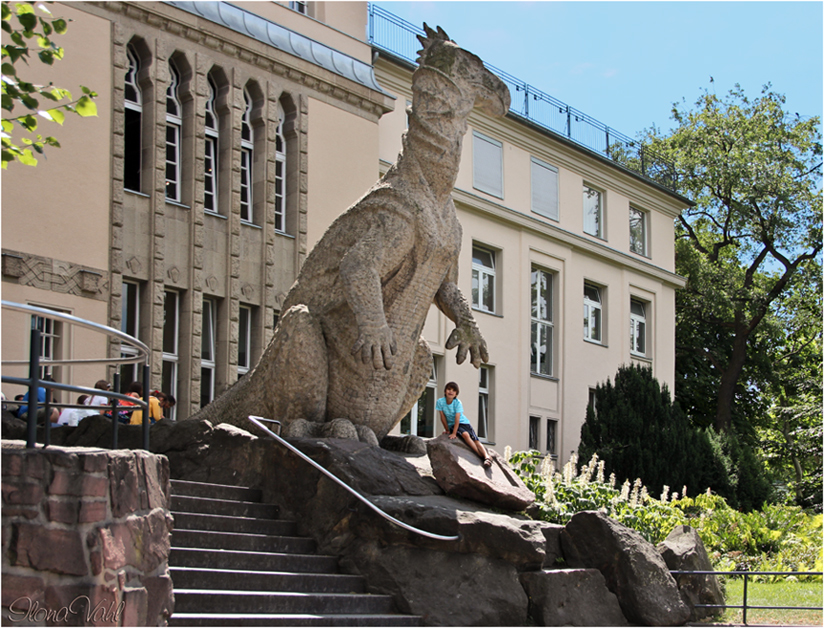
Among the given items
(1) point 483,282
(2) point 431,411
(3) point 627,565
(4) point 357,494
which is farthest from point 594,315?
(4) point 357,494

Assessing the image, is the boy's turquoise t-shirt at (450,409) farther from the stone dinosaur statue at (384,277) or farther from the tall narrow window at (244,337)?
the tall narrow window at (244,337)

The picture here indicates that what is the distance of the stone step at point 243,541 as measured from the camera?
7395 millimetres

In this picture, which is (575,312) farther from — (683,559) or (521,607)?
(521,607)

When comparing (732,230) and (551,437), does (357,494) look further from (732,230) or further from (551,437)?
(732,230)

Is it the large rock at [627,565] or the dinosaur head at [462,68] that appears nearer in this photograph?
the large rock at [627,565]

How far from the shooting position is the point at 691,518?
18.4 m

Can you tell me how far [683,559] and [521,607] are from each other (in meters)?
2.85

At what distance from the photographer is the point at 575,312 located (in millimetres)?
30766

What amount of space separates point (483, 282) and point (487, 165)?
299 cm

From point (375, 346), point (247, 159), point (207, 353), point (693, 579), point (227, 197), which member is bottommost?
point (693, 579)

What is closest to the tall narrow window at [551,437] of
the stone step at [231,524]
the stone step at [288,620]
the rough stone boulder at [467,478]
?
the rough stone boulder at [467,478]

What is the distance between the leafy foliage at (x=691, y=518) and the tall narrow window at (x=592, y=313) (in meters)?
9.81

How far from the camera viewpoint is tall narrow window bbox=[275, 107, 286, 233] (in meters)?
21.8

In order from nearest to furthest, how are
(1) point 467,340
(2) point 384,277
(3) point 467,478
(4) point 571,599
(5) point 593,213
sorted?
(4) point 571,599 < (3) point 467,478 < (2) point 384,277 < (1) point 467,340 < (5) point 593,213
